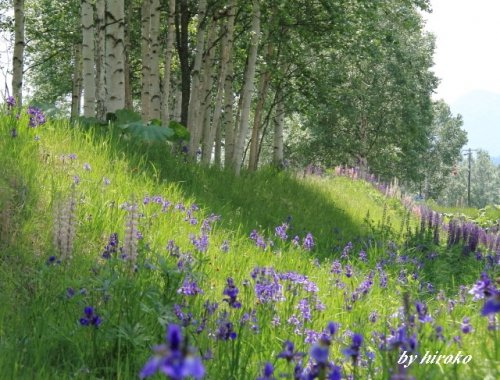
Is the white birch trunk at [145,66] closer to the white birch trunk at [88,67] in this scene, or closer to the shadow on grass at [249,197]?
the white birch trunk at [88,67]

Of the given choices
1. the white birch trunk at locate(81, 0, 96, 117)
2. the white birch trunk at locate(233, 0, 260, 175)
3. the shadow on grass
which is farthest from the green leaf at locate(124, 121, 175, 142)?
the white birch trunk at locate(233, 0, 260, 175)

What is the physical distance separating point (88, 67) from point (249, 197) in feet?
14.0

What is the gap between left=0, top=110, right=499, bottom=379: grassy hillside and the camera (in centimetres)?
276

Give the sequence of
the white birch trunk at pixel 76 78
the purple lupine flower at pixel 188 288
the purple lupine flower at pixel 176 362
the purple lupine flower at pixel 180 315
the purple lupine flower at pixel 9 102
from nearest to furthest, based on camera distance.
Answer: the purple lupine flower at pixel 176 362 → the purple lupine flower at pixel 180 315 → the purple lupine flower at pixel 188 288 → the purple lupine flower at pixel 9 102 → the white birch trunk at pixel 76 78

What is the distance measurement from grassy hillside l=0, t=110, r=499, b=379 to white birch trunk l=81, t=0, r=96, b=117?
291 cm

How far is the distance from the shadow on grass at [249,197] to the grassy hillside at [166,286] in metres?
0.06

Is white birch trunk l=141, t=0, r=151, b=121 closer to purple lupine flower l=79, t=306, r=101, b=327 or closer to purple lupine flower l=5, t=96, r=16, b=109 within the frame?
purple lupine flower l=5, t=96, r=16, b=109

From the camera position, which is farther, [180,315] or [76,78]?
[76,78]

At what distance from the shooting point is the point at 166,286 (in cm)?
333

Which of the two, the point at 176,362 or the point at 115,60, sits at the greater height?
the point at 115,60

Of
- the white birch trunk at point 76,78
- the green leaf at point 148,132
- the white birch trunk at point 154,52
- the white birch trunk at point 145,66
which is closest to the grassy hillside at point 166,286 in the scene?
the green leaf at point 148,132

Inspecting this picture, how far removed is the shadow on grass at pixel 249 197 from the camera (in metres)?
7.21

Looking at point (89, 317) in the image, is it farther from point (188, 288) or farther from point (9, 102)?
point (9, 102)

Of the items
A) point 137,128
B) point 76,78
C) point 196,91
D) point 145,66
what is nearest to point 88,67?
point 145,66
